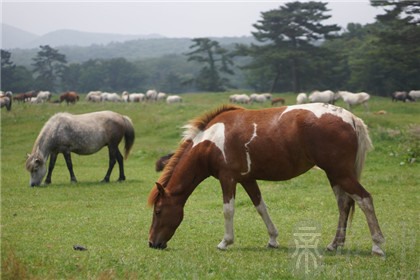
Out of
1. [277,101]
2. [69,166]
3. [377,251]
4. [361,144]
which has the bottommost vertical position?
[277,101]

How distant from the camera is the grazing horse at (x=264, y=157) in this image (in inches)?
313

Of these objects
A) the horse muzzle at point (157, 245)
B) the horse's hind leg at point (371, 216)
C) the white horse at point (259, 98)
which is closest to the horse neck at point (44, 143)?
the horse muzzle at point (157, 245)

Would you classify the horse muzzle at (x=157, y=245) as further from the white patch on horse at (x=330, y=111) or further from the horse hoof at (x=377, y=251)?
the horse hoof at (x=377, y=251)

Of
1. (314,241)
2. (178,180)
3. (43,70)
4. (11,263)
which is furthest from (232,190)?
(43,70)

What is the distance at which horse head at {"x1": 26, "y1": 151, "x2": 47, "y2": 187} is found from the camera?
675 inches

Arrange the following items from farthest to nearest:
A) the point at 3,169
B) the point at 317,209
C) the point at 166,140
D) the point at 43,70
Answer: the point at 43,70 → the point at 166,140 → the point at 3,169 → the point at 317,209

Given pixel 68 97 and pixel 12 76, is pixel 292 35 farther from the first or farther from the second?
pixel 12 76

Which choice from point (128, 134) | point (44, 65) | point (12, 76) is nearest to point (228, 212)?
point (128, 134)

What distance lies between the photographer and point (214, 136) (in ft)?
28.7

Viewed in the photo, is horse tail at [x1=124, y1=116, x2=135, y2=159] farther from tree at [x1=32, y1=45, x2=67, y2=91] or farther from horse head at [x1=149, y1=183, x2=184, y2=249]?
tree at [x1=32, y1=45, x2=67, y2=91]

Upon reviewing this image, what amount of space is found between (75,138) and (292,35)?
4866 centimetres

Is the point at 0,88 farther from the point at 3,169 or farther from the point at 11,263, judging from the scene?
the point at 11,263

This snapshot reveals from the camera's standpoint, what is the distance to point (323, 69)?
6375 cm

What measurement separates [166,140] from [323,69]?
39626mm
